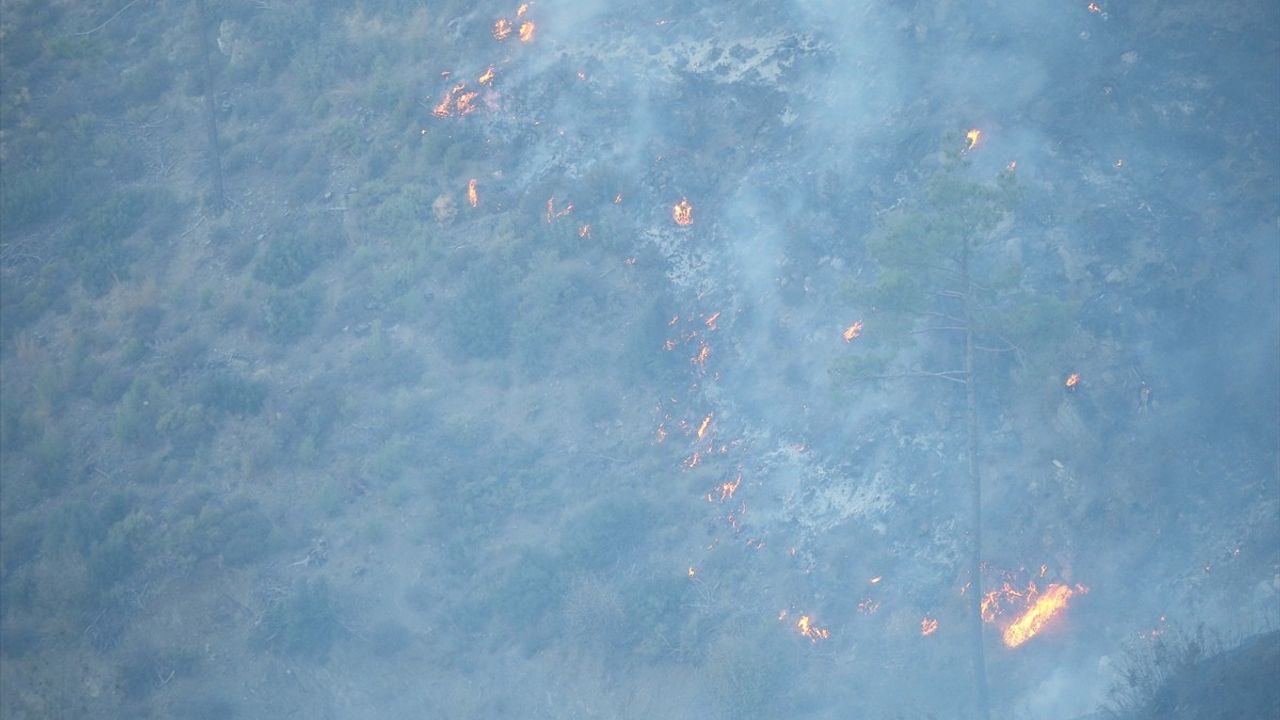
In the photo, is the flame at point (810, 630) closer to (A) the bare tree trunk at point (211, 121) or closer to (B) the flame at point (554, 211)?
(B) the flame at point (554, 211)

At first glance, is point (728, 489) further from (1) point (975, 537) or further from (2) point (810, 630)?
(1) point (975, 537)

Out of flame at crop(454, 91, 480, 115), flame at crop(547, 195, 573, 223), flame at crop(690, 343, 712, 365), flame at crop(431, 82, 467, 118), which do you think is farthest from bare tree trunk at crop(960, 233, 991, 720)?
flame at crop(431, 82, 467, 118)

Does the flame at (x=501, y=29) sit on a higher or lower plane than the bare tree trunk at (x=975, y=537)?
higher

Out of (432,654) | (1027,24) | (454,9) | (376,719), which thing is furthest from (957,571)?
(454,9)

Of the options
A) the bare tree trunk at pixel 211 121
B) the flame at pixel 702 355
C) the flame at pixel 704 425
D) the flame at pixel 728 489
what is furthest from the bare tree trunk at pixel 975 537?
the bare tree trunk at pixel 211 121

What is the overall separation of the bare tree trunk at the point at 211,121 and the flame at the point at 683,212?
13.7 m

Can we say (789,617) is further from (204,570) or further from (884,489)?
(204,570)

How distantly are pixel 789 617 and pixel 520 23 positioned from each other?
811 inches

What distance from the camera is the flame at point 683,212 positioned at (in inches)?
1080

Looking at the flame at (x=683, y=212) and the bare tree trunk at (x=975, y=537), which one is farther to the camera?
the flame at (x=683, y=212)

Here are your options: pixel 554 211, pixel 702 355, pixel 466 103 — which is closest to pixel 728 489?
pixel 702 355

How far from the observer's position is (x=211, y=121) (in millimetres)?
29500

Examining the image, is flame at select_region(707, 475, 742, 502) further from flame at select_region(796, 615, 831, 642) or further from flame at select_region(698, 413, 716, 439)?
flame at select_region(796, 615, 831, 642)

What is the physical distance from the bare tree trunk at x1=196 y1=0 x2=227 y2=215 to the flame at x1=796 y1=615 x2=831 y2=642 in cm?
2056
